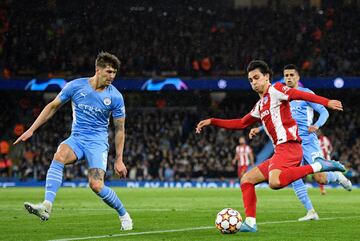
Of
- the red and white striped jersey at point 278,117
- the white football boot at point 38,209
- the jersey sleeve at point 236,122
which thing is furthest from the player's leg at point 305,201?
the white football boot at point 38,209

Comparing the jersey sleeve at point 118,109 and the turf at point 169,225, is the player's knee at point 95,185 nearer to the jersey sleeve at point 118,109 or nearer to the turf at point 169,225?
the turf at point 169,225

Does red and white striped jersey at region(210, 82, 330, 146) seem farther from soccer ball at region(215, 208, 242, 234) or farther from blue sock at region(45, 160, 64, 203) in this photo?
blue sock at region(45, 160, 64, 203)

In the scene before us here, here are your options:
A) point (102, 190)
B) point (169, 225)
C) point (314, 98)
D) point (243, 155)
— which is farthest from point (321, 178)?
point (243, 155)

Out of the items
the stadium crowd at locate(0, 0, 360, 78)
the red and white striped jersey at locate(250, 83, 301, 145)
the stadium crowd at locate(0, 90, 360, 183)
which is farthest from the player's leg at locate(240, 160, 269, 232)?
the stadium crowd at locate(0, 0, 360, 78)

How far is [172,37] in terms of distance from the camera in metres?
41.6

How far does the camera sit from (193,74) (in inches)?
1550

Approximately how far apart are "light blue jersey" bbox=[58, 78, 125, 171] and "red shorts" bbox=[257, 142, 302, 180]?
6.93ft

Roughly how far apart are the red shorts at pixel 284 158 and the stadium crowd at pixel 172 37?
2782 cm

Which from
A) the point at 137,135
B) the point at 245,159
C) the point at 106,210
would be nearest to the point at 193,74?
the point at 137,135

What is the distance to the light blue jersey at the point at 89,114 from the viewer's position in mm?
10906

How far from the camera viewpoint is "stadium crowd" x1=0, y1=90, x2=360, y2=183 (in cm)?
3822

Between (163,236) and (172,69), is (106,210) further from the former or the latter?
(172,69)

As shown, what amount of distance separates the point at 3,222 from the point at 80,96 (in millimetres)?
2986

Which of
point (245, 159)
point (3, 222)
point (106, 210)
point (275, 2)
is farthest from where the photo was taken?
point (275, 2)
